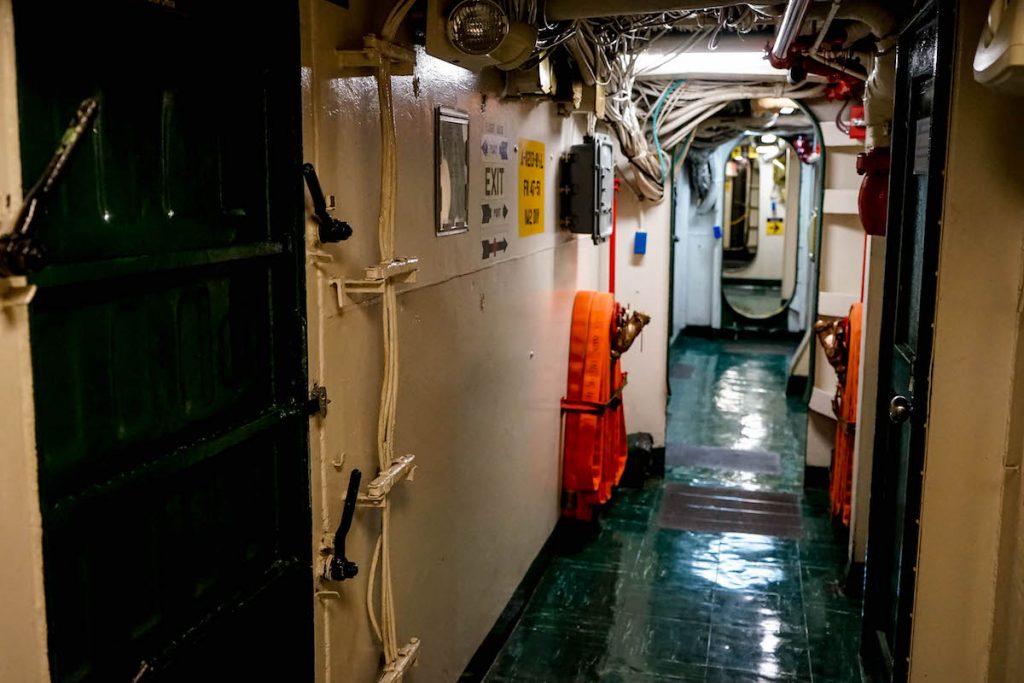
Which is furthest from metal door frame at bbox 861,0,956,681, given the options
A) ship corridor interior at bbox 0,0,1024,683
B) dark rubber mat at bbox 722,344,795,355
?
dark rubber mat at bbox 722,344,795,355

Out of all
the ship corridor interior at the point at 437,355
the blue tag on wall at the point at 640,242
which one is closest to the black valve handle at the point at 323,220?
the ship corridor interior at the point at 437,355

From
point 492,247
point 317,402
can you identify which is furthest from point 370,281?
point 492,247

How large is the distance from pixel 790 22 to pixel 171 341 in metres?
2.44

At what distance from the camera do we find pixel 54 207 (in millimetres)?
1552

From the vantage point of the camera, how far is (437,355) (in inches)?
132

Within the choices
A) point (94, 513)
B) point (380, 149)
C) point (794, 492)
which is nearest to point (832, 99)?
point (794, 492)

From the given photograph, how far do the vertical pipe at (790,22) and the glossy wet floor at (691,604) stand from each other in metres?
2.62

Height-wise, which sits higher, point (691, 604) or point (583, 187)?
point (583, 187)

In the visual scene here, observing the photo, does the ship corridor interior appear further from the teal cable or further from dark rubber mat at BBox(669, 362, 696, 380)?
dark rubber mat at BBox(669, 362, 696, 380)

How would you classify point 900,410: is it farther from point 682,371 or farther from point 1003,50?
point 682,371

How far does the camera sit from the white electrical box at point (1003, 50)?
6.27 feet

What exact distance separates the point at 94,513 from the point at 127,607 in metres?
A: 0.23

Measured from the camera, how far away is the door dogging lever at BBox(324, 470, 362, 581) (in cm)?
251

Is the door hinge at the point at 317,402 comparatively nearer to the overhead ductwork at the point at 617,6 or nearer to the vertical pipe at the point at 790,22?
the overhead ductwork at the point at 617,6
